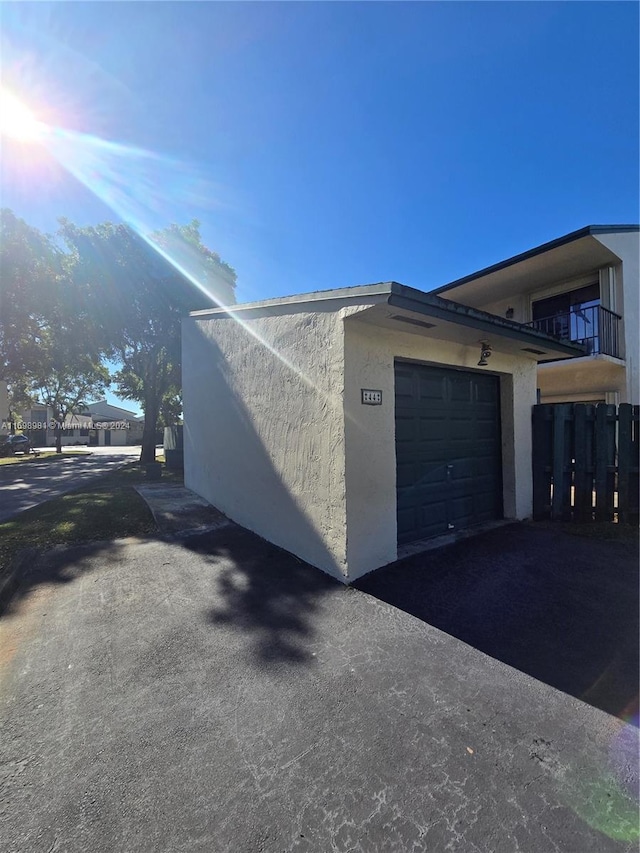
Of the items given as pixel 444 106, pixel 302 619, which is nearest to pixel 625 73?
pixel 444 106

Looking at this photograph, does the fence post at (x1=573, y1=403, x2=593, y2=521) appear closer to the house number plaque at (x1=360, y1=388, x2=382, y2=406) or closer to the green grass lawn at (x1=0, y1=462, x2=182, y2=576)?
the house number plaque at (x1=360, y1=388, x2=382, y2=406)

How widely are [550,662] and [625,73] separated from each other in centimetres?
773

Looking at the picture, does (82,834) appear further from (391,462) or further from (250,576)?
(391,462)

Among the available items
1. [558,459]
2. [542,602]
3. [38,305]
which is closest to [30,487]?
[38,305]

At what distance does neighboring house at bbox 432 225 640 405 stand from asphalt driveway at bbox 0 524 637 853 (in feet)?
36.3

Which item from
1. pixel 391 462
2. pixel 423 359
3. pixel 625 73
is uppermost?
pixel 625 73

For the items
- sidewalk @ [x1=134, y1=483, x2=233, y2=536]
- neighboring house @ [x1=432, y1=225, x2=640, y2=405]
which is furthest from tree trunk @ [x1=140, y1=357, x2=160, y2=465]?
neighboring house @ [x1=432, y1=225, x2=640, y2=405]

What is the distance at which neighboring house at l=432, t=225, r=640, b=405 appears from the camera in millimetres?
10641

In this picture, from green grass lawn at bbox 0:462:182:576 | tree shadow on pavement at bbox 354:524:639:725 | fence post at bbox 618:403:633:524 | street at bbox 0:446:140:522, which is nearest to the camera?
tree shadow on pavement at bbox 354:524:639:725

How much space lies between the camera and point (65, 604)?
147 inches

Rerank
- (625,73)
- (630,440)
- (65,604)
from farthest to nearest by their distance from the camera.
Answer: (630,440) → (625,73) → (65,604)

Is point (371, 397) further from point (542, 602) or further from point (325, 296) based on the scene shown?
Answer: point (542, 602)

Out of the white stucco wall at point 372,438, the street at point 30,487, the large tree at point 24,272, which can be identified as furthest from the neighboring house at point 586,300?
the large tree at point 24,272

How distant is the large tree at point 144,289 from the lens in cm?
1573
